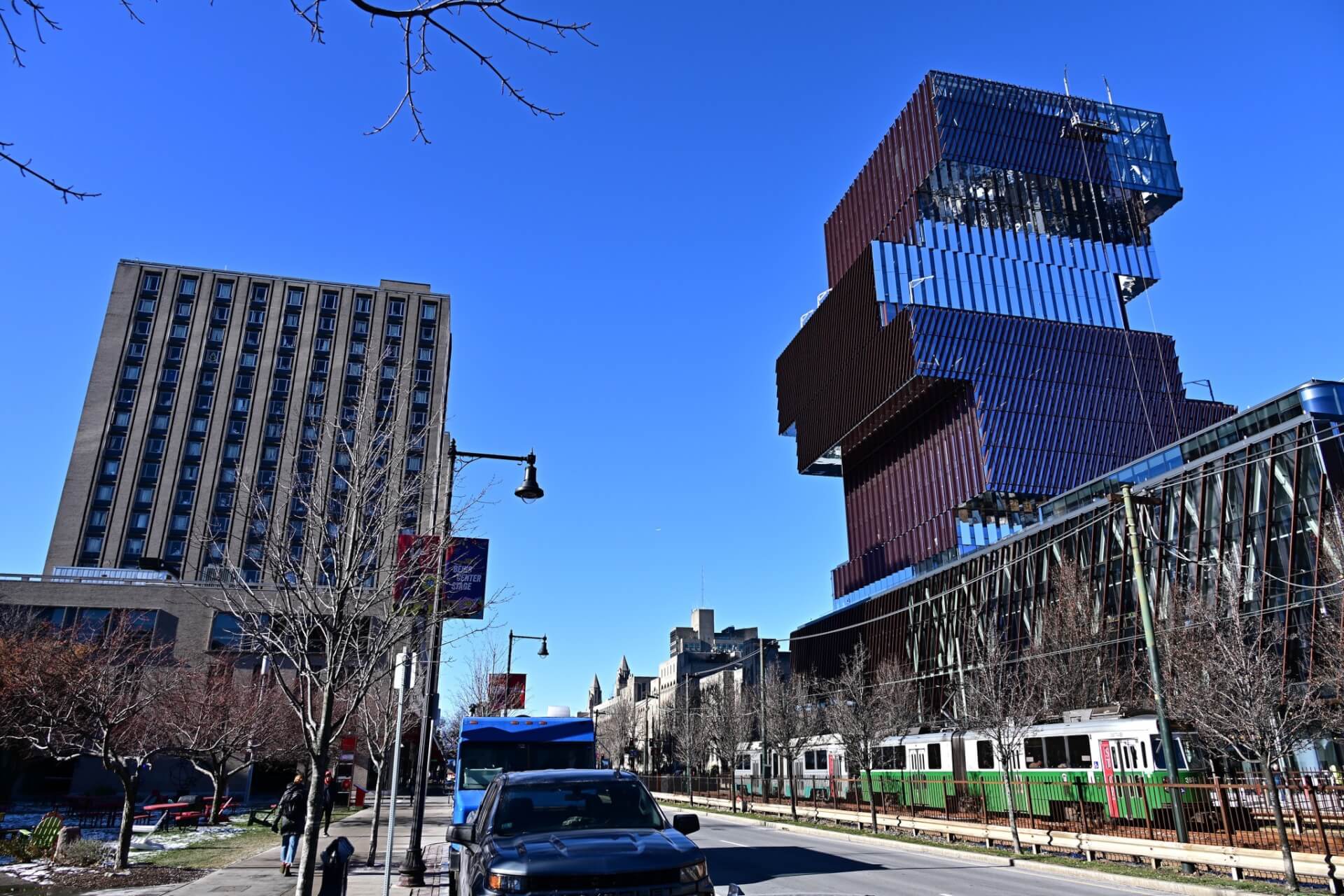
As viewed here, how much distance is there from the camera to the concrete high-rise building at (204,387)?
89.4m

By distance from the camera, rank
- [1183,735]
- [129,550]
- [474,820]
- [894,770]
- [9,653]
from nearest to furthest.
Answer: [474,820]
[1183,735]
[9,653]
[894,770]
[129,550]

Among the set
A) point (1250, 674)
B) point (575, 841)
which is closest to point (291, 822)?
point (575, 841)

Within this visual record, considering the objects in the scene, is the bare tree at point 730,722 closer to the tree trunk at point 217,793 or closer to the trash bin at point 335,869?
the tree trunk at point 217,793

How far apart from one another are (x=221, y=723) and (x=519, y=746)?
24901mm

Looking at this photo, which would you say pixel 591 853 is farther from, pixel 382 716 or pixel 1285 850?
pixel 382 716

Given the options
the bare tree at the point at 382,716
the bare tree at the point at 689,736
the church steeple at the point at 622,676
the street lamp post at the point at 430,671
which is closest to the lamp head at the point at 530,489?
the street lamp post at the point at 430,671

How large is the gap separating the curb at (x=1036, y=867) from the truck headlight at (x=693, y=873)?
1105 cm

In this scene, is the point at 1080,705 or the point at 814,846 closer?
the point at 814,846

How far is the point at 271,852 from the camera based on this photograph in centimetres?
2097

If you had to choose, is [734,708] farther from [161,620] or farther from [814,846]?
[814,846]

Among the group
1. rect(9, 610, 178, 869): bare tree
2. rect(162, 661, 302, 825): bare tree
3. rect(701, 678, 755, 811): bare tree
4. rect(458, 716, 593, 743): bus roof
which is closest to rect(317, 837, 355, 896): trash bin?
rect(458, 716, 593, 743): bus roof

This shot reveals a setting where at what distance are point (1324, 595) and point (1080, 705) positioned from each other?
38.2ft

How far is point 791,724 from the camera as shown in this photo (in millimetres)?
57281

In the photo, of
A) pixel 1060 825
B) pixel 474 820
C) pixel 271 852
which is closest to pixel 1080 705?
pixel 1060 825
